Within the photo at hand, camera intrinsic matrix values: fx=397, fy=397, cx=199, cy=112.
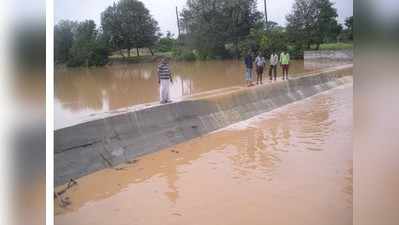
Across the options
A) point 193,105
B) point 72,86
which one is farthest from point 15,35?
point 193,105

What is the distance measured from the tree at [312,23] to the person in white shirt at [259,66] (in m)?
0.22

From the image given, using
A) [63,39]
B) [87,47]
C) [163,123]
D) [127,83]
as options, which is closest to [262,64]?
[163,123]

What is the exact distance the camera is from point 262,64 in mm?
2598

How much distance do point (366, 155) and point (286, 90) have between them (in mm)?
925

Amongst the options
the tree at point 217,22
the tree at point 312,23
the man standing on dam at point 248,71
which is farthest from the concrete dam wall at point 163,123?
the tree at point 217,22

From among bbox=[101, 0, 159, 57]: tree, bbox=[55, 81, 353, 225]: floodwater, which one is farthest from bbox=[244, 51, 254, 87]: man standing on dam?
bbox=[101, 0, 159, 57]: tree

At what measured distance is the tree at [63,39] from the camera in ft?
7.10

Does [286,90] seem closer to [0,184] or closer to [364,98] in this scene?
[364,98]

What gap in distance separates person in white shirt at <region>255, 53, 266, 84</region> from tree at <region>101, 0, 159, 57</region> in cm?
66

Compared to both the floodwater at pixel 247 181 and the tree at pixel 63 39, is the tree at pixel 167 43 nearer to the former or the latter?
the tree at pixel 63 39

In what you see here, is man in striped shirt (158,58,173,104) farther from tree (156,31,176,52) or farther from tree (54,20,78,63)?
tree (54,20,78,63)

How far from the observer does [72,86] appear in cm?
229

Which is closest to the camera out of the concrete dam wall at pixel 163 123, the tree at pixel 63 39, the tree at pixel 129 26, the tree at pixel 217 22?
the tree at pixel 63 39

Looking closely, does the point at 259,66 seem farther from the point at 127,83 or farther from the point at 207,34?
the point at 127,83
